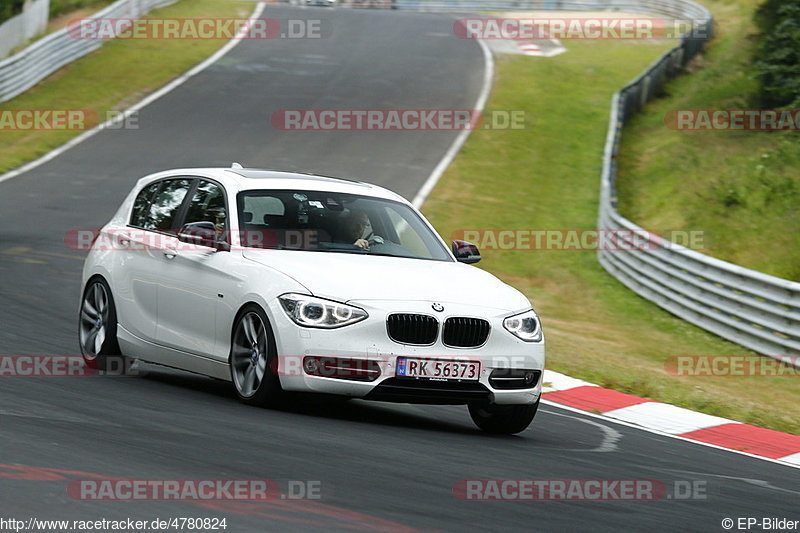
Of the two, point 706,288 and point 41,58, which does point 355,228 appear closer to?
point 706,288

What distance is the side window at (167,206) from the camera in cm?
970

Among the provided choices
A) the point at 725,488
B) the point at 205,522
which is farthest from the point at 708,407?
the point at 205,522

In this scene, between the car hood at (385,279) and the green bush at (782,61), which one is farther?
the green bush at (782,61)

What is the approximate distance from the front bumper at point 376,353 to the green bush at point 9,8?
29.1 meters

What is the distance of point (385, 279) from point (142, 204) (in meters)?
2.78

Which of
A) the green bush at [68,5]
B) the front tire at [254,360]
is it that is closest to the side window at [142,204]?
the front tire at [254,360]

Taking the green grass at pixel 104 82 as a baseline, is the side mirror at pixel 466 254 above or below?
above

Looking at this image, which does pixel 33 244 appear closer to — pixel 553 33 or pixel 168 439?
pixel 168 439

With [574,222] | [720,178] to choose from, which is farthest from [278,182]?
[720,178]

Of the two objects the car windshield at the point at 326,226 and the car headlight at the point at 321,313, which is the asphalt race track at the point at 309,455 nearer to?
the car headlight at the point at 321,313

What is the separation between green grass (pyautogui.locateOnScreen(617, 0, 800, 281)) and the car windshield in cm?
1055

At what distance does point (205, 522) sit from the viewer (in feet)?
17.1

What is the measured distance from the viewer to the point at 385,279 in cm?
820

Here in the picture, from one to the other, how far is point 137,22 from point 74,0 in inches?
81.9
